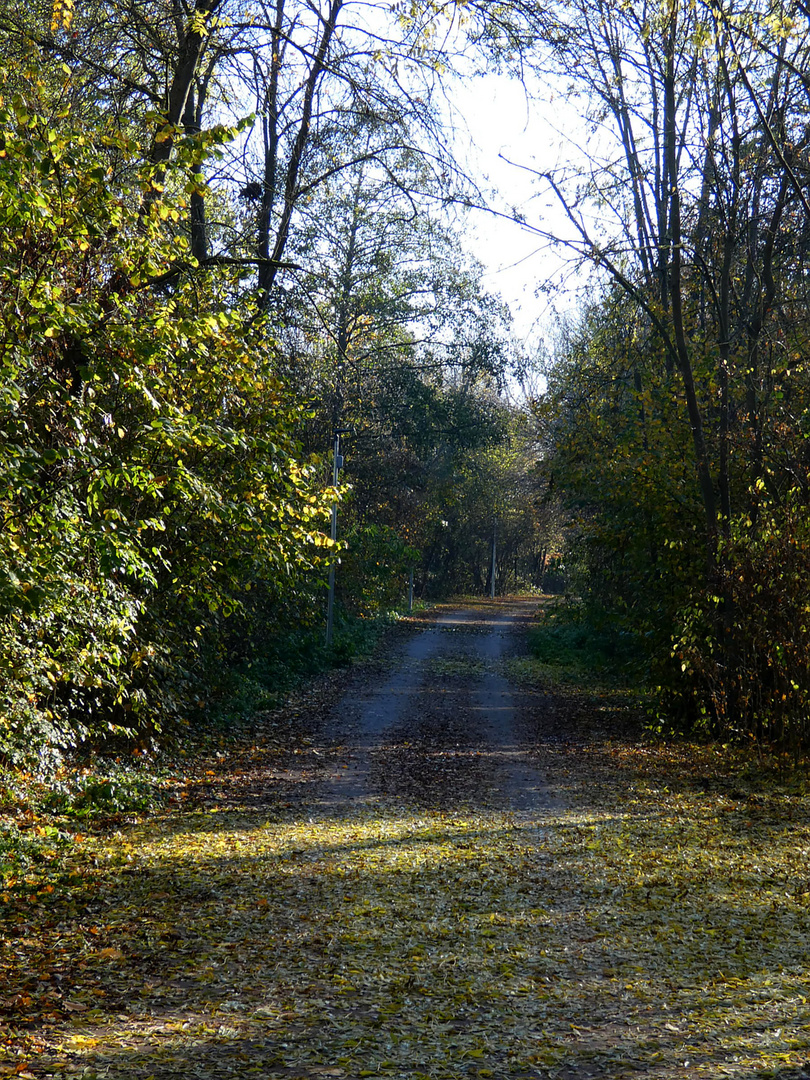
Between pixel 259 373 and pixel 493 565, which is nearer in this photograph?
pixel 259 373

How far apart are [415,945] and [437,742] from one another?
592 centimetres

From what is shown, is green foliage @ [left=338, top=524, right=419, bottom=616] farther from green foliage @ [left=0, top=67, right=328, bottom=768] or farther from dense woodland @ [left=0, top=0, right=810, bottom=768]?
green foliage @ [left=0, top=67, right=328, bottom=768]

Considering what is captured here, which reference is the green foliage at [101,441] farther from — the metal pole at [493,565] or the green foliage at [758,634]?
the metal pole at [493,565]

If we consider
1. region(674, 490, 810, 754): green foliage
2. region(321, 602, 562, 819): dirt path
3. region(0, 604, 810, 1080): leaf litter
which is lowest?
region(321, 602, 562, 819): dirt path

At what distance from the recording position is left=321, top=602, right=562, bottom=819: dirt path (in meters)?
8.24

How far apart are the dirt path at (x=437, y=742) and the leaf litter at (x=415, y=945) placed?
0.46 meters

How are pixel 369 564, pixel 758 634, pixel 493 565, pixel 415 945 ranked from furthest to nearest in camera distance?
pixel 493 565 → pixel 369 564 → pixel 758 634 → pixel 415 945

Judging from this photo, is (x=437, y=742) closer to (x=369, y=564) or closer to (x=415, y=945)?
(x=415, y=945)

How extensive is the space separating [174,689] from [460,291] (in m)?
17.7

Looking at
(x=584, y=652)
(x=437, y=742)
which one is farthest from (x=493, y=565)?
(x=437, y=742)

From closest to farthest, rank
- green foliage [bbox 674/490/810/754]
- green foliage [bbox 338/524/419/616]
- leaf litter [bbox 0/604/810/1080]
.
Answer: leaf litter [bbox 0/604/810/1080] → green foliage [bbox 674/490/810/754] → green foliage [bbox 338/524/419/616]

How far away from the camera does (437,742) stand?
10.7 m

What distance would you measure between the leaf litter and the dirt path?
46cm

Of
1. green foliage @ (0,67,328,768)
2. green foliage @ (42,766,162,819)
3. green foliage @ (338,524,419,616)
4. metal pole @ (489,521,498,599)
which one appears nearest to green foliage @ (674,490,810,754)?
green foliage @ (0,67,328,768)
